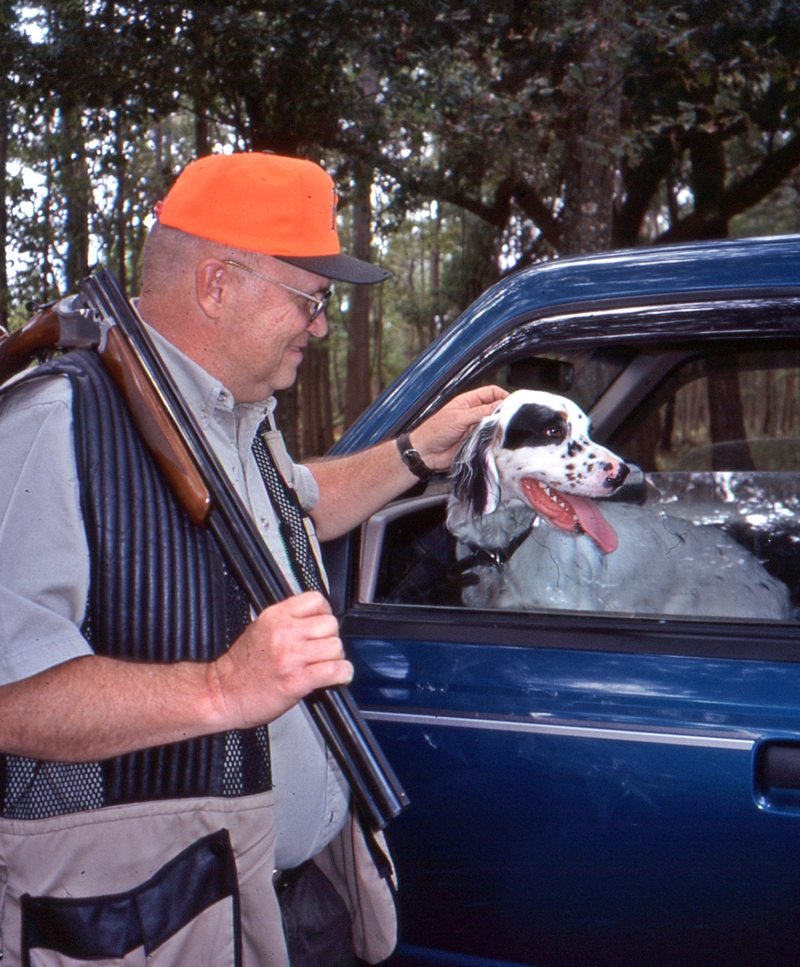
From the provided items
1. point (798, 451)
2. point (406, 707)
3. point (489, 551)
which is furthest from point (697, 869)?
point (798, 451)

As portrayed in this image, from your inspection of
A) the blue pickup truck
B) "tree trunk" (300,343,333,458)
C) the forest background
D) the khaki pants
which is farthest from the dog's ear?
"tree trunk" (300,343,333,458)

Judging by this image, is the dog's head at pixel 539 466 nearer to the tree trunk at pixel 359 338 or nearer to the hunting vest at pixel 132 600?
the hunting vest at pixel 132 600

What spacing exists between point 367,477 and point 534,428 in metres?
0.52

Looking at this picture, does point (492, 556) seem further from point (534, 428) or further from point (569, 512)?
point (534, 428)

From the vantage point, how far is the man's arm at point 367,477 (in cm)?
214

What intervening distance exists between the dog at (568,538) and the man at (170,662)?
0.63m

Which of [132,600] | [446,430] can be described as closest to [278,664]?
[132,600]

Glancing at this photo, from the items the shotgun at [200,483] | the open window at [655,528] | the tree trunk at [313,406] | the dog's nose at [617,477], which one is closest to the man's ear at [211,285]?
the shotgun at [200,483]

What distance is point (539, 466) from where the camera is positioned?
2.40 metres

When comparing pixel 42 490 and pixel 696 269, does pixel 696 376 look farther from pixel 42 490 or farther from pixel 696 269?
pixel 42 490

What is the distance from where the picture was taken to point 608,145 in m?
7.64

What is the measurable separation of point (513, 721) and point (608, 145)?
265 inches

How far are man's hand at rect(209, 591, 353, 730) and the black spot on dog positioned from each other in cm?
114

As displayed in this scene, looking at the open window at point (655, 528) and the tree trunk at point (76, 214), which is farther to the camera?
the tree trunk at point (76, 214)
